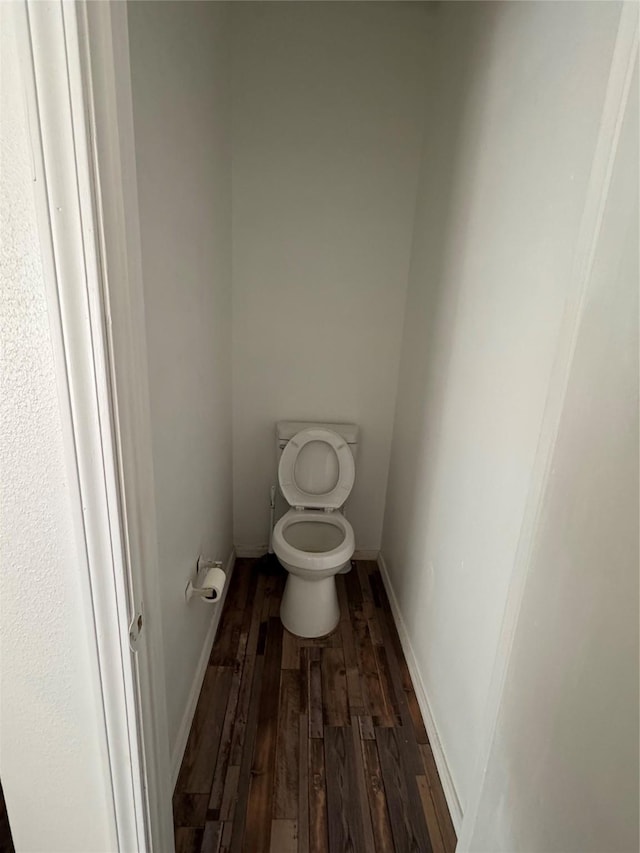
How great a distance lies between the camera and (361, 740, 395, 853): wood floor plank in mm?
1280

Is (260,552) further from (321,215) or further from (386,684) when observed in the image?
(321,215)

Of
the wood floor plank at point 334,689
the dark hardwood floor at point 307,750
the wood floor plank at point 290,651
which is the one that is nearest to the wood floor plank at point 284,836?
the dark hardwood floor at point 307,750

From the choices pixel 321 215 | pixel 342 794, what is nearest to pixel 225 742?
pixel 342 794

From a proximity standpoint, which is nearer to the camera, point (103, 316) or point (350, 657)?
point (103, 316)

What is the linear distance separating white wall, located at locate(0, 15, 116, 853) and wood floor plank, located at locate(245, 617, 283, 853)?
49cm

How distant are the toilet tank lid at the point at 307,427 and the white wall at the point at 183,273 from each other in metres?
0.33

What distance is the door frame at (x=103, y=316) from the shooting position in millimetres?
520

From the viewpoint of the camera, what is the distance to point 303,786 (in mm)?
1398

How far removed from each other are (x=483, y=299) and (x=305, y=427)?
1.12 meters

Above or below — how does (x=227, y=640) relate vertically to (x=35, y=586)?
below

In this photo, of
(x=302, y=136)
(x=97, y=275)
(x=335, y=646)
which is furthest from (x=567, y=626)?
(x=302, y=136)

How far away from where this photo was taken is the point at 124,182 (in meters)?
0.62

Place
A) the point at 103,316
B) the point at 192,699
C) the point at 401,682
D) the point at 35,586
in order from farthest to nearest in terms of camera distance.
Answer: the point at 401,682 < the point at 192,699 < the point at 35,586 < the point at 103,316

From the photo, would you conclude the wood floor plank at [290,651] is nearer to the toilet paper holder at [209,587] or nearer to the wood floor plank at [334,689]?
the wood floor plank at [334,689]
